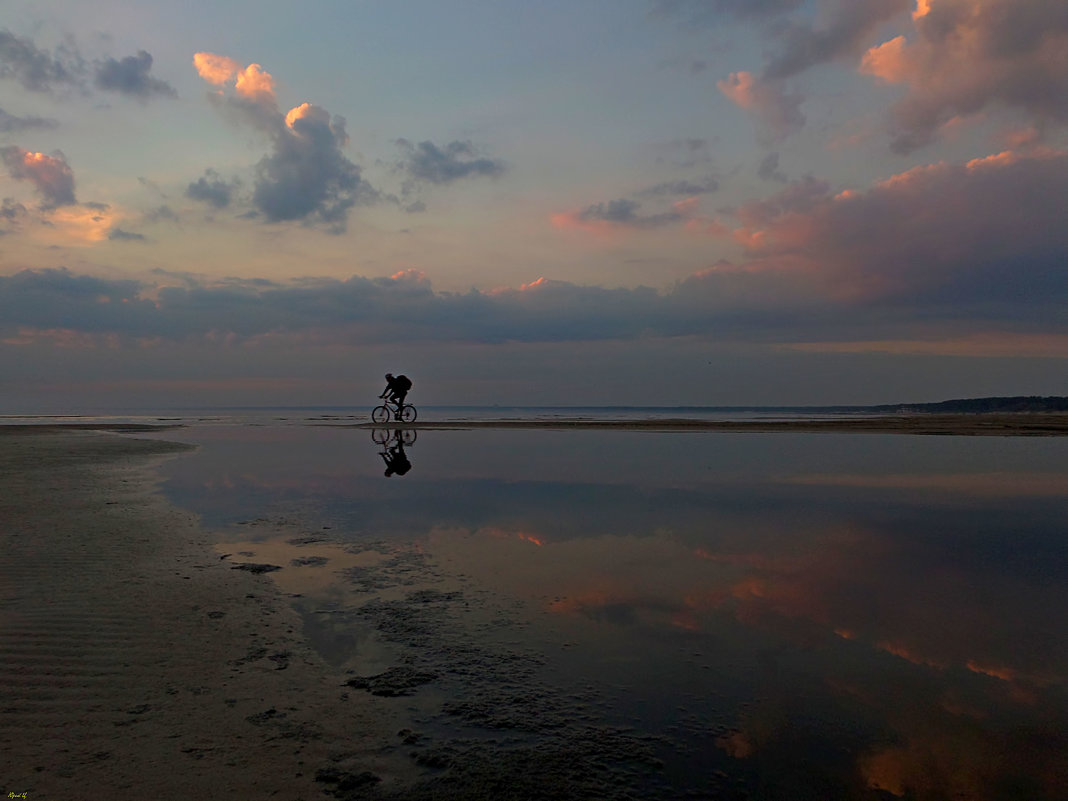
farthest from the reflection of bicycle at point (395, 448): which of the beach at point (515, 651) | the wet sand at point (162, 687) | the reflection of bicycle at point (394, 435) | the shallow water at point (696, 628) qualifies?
the wet sand at point (162, 687)

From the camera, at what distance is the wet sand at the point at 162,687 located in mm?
3658

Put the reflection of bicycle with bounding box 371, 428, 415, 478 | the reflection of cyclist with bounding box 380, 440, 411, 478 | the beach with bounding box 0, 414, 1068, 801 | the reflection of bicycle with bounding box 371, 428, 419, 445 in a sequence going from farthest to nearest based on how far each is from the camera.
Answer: the reflection of bicycle with bounding box 371, 428, 419, 445 < the reflection of bicycle with bounding box 371, 428, 415, 478 < the reflection of cyclist with bounding box 380, 440, 411, 478 < the beach with bounding box 0, 414, 1068, 801

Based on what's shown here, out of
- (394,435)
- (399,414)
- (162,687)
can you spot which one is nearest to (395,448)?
(394,435)

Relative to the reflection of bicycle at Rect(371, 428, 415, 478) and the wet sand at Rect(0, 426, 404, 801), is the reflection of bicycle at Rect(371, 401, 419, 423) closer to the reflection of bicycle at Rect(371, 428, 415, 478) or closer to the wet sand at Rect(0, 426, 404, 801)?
the reflection of bicycle at Rect(371, 428, 415, 478)

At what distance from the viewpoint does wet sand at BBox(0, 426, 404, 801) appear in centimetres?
366

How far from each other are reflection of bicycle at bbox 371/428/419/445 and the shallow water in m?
16.2

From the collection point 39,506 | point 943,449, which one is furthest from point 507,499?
point 943,449

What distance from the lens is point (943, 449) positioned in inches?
1027

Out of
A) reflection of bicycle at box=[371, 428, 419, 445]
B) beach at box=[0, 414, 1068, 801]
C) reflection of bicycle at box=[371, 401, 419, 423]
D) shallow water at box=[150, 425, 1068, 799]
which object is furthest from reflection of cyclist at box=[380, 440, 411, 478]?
reflection of bicycle at box=[371, 401, 419, 423]

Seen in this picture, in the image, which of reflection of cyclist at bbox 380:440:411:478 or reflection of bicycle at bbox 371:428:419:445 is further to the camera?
reflection of bicycle at bbox 371:428:419:445

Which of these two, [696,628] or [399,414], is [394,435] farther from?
[696,628]

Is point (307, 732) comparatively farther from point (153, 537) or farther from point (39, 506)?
point (39, 506)

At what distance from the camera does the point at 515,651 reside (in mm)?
5480

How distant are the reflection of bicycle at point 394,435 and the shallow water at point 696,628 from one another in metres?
16.2
